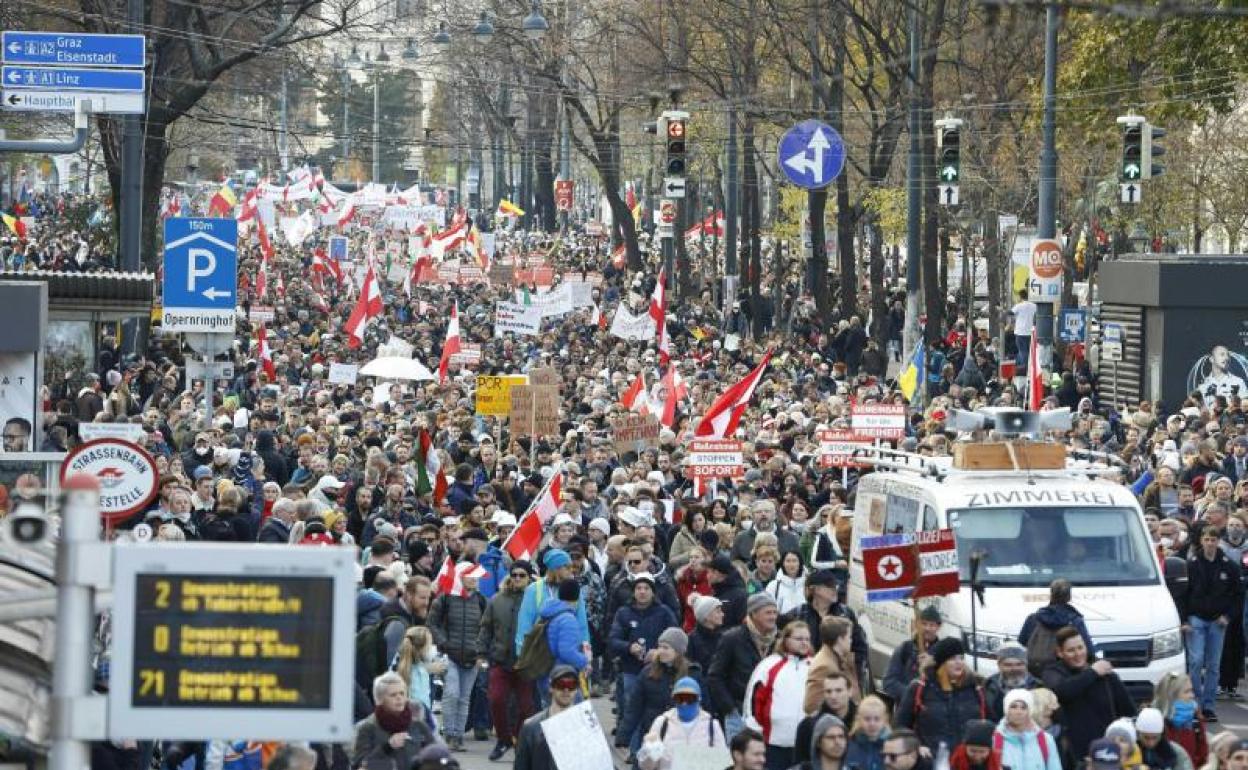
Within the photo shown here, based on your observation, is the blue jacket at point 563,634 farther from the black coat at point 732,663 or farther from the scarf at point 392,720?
the scarf at point 392,720

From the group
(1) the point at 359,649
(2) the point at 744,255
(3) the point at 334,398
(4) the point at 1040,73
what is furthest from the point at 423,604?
(2) the point at 744,255

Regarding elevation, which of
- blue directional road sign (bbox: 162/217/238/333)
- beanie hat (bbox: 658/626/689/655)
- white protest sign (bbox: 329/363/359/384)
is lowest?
beanie hat (bbox: 658/626/689/655)

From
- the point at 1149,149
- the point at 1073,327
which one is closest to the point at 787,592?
the point at 1149,149

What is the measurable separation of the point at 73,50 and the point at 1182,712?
1442cm

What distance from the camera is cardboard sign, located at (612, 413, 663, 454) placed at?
26.0 meters

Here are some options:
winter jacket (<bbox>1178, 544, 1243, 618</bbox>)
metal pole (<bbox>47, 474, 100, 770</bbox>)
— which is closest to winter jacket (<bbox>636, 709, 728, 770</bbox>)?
metal pole (<bbox>47, 474, 100, 770</bbox>)

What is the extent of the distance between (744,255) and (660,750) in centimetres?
5337

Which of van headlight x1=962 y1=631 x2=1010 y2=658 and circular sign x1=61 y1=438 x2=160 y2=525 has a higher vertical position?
circular sign x1=61 y1=438 x2=160 y2=525

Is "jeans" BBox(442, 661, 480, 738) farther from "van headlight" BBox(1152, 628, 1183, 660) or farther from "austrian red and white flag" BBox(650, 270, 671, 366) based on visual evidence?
"austrian red and white flag" BBox(650, 270, 671, 366)

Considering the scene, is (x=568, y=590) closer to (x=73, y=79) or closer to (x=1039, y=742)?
(x=1039, y=742)

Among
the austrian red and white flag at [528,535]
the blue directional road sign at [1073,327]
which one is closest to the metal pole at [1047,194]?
the blue directional road sign at [1073,327]

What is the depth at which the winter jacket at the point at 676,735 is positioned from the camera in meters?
11.8

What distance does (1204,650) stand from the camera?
18.4 metres

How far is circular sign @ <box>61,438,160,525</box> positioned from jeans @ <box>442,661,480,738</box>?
2655 mm
